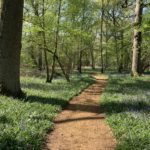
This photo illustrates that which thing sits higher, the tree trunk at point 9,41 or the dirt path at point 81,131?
the tree trunk at point 9,41

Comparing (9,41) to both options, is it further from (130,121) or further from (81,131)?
(130,121)

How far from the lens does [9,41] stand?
1448cm

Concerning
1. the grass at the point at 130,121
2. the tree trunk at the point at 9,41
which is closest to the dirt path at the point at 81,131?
the grass at the point at 130,121

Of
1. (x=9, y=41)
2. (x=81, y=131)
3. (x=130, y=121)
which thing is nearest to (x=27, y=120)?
(x=81, y=131)

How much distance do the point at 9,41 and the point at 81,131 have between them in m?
6.27

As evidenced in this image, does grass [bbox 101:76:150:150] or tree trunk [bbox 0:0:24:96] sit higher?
tree trunk [bbox 0:0:24:96]

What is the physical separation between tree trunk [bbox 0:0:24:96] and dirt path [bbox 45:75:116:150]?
3018mm

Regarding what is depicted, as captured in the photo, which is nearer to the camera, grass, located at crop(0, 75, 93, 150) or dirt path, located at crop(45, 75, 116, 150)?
grass, located at crop(0, 75, 93, 150)

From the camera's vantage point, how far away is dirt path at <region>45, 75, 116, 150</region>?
8.62 m

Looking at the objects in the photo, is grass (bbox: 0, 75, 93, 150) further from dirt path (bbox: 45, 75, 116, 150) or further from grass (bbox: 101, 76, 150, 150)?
grass (bbox: 101, 76, 150, 150)

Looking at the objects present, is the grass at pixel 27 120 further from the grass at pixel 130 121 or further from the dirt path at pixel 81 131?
the grass at pixel 130 121

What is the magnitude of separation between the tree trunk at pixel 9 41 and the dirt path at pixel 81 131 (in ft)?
9.90

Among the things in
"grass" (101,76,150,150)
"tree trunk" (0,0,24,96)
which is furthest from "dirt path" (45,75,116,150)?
"tree trunk" (0,0,24,96)

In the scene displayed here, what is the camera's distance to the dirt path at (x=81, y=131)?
862cm
